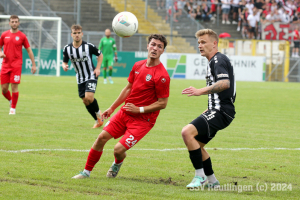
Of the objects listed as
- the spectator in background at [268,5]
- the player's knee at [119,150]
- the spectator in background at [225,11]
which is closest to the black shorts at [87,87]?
the player's knee at [119,150]

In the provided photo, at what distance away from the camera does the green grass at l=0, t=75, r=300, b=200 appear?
16.4 ft

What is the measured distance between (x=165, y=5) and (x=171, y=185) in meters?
30.4

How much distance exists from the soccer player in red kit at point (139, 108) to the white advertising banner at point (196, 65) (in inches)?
933

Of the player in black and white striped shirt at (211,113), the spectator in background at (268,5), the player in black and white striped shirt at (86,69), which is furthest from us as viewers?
the spectator in background at (268,5)

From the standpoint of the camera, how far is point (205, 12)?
3512cm

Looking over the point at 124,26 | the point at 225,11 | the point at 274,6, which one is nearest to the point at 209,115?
the point at 124,26

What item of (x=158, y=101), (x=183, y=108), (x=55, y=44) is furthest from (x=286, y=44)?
(x=158, y=101)

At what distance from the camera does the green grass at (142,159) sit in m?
5.01

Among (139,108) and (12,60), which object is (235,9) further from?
(139,108)

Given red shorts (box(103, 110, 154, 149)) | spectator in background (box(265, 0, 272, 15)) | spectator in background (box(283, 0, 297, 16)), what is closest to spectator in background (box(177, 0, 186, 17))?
spectator in background (box(265, 0, 272, 15))

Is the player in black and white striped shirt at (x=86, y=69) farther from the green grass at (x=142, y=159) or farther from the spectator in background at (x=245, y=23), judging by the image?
the spectator in background at (x=245, y=23)

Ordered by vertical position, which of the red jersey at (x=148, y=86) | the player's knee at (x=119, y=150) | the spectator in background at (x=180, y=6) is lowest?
the player's knee at (x=119, y=150)

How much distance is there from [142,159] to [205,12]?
2965 centimetres

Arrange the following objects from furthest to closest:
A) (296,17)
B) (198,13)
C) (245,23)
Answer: (296,17)
(245,23)
(198,13)
